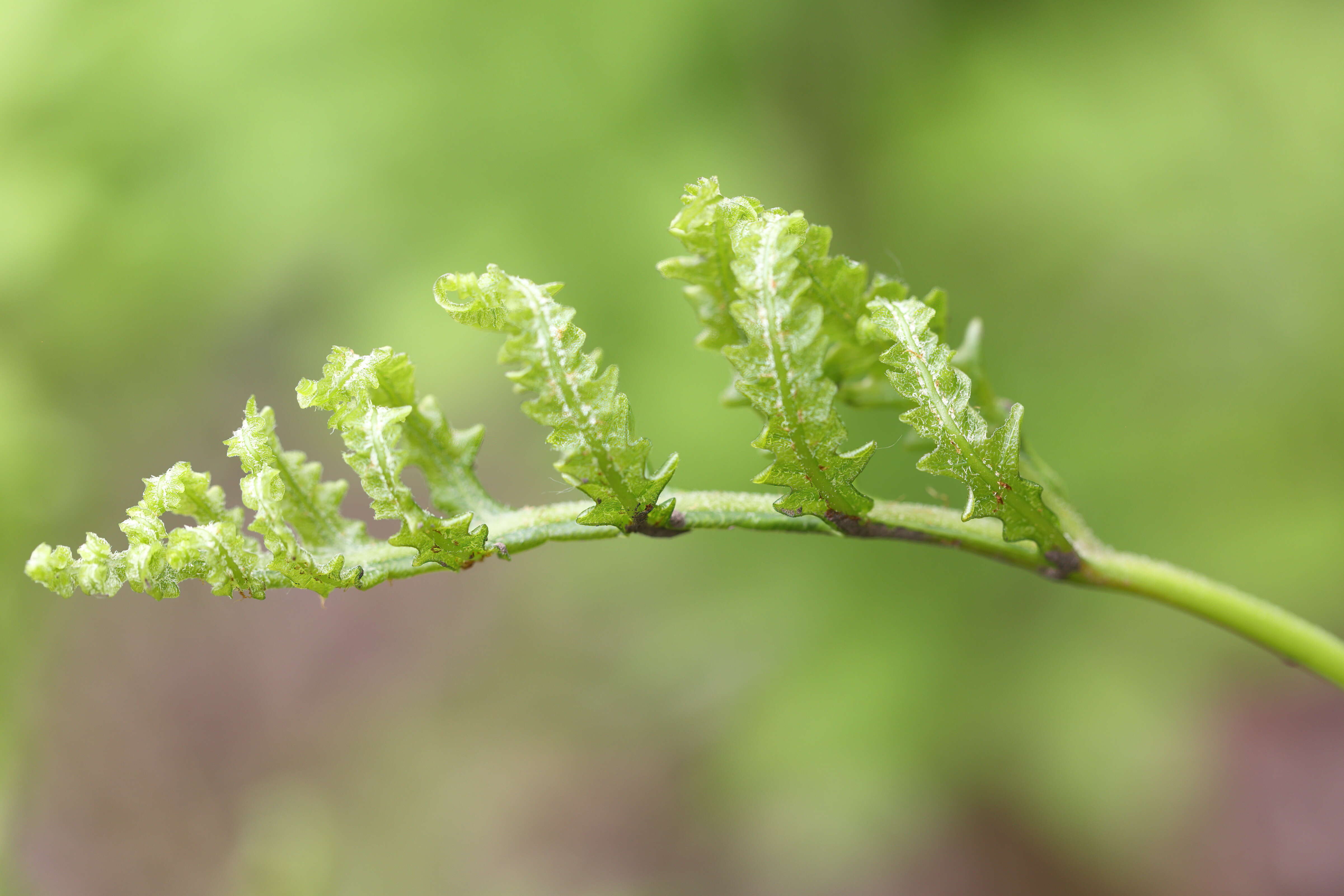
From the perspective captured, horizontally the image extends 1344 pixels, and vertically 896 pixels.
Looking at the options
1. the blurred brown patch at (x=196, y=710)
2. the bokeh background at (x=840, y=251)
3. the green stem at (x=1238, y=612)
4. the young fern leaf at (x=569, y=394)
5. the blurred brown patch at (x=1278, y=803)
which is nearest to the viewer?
the young fern leaf at (x=569, y=394)

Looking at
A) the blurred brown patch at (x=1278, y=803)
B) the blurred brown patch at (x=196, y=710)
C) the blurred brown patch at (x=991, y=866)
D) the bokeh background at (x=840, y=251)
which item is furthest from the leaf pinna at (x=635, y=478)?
the blurred brown patch at (x=196, y=710)

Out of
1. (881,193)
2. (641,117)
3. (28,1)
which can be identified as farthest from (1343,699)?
(28,1)

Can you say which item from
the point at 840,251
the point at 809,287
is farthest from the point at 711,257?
the point at 840,251

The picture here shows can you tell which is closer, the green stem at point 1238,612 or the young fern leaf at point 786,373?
the young fern leaf at point 786,373

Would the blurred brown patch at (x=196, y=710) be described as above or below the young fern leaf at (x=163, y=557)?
below

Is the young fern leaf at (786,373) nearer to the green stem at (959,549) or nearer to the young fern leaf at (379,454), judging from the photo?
the green stem at (959,549)

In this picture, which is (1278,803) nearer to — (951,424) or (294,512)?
(951,424)

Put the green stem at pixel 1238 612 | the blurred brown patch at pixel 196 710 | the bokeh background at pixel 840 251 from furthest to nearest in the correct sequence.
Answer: the blurred brown patch at pixel 196 710, the bokeh background at pixel 840 251, the green stem at pixel 1238 612

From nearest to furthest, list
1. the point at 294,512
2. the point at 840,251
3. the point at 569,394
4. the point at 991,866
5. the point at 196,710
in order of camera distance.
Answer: the point at 569,394, the point at 294,512, the point at 840,251, the point at 991,866, the point at 196,710
